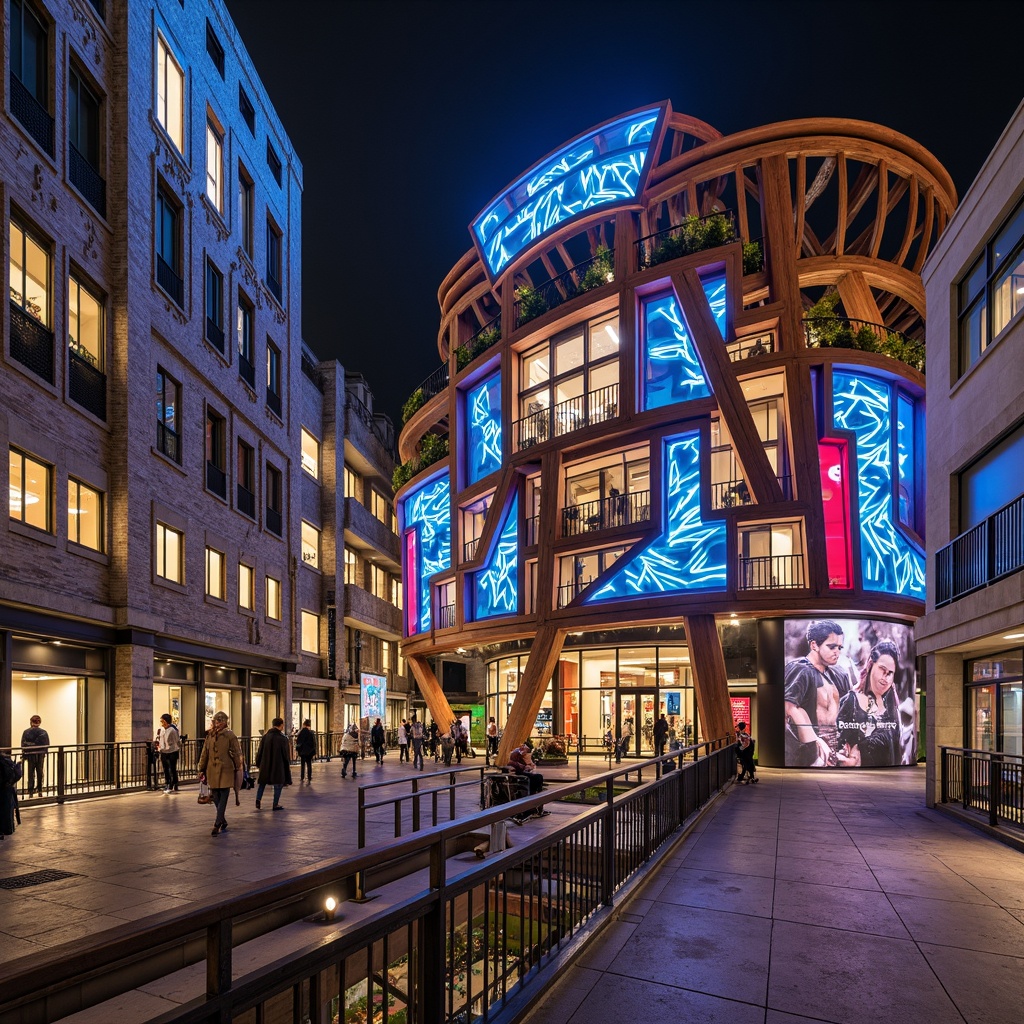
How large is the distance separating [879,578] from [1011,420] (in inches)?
572

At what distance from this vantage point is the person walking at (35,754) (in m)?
17.0

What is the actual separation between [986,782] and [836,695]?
13.4 meters

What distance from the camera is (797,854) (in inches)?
422

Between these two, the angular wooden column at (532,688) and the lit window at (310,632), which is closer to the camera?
the angular wooden column at (532,688)

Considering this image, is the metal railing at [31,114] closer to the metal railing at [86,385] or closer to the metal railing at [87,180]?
the metal railing at [87,180]

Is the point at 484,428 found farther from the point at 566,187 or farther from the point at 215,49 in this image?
the point at 215,49

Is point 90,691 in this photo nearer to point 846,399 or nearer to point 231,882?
point 231,882

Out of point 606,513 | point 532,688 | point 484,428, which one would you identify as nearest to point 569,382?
point 484,428

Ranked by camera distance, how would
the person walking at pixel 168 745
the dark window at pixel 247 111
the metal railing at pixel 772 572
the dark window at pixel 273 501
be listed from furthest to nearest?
the dark window at pixel 273 501 → the dark window at pixel 247 111 → the metal railing at pixel 772 572 → the person walking at pixel 168 745

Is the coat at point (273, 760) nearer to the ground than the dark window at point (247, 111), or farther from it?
nearer to the ground

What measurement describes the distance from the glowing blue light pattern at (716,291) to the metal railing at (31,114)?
60.7 feet

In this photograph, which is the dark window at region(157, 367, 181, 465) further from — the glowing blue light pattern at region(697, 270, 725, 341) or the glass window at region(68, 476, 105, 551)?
the glowing blue light pattern at region(697, 270, 725, 341)

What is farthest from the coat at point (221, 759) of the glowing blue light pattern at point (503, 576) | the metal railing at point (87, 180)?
the glowing blue light pattern at point (503, 576)

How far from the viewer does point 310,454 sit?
139 ft
